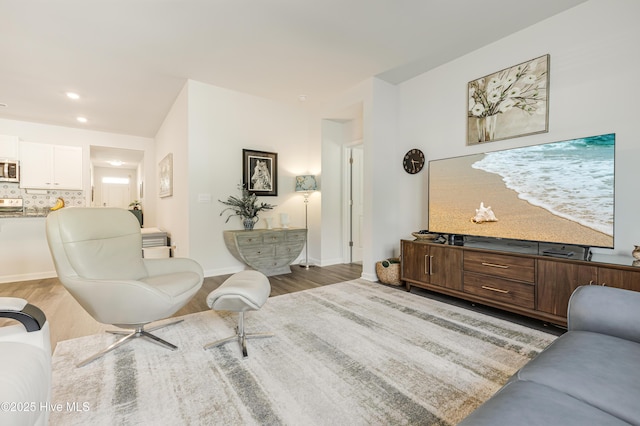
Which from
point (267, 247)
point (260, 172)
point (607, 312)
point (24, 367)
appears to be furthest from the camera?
point (260, 172)

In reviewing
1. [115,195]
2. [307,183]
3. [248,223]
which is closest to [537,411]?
[248,223]

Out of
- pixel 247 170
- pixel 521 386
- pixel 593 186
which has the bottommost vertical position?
pixel 521 386

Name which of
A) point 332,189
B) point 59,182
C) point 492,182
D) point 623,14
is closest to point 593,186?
point 492,182

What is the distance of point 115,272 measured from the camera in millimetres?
2156

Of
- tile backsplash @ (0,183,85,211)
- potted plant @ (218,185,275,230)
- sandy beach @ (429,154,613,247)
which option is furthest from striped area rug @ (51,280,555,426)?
tile backsplash @ (0,183,85,211)

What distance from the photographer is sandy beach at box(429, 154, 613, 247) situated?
7.72ft

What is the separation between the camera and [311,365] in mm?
1792

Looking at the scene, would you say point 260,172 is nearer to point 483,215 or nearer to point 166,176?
point 166,176

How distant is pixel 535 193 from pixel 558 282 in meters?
0.80

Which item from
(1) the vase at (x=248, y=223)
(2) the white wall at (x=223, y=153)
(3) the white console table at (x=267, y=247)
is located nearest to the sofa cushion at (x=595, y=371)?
(3) the white console table at (x=267, y=247)

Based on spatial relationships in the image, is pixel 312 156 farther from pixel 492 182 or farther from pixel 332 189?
pixel 492 182

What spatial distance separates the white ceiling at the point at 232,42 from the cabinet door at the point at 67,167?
106cm

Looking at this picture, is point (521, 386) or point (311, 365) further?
point (311, 365)

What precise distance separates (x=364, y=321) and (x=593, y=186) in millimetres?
2153
